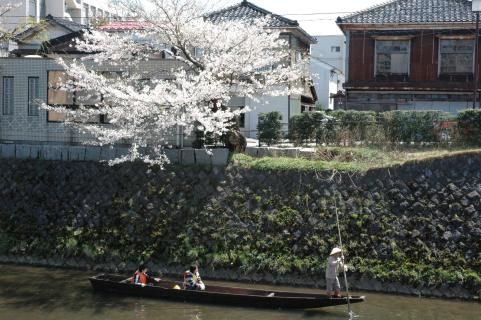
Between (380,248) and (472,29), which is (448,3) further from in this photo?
(380,248)

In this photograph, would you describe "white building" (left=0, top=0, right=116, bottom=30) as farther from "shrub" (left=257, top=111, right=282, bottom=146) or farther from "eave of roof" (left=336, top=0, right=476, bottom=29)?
"shrub" (left=257, top=111, right=282, bottom=146)

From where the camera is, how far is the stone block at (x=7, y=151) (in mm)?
25312

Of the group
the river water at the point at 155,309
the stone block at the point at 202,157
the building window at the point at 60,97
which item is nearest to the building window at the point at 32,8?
the building window at the point at 60,97

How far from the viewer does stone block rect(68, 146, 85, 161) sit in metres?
24.3

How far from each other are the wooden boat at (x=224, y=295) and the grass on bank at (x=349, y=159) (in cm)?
583

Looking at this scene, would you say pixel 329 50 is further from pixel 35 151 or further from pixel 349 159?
pixel 35 151

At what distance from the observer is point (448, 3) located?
34.6 metres

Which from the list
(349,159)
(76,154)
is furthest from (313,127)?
(76,154)

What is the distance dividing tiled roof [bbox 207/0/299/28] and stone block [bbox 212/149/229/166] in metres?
13.1

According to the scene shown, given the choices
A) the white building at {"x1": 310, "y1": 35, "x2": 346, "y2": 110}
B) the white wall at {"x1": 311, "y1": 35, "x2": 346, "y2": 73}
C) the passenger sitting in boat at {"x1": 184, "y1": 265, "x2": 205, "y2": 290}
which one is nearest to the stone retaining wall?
the passenger sitting in boat at {"x1": 184, "y1": 265, "x2": 205, "y2": 290}

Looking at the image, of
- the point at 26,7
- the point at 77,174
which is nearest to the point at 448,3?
the point at 77,174

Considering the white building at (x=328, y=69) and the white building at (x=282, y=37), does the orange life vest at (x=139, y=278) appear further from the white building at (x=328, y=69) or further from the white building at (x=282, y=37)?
the white building at (x=328, y=69)

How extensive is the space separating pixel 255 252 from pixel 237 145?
213 inches

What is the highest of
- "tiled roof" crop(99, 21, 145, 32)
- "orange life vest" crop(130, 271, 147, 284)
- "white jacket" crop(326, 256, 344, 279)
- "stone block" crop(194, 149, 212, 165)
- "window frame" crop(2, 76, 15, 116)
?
"tiled roof" crop(99, 21, 145, 32)
